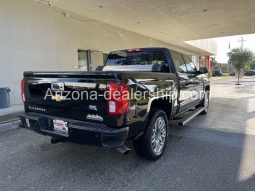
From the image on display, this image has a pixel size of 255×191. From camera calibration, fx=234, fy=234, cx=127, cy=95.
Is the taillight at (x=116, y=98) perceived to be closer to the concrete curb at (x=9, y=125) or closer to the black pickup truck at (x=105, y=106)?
the black pickup truck at (x=105, y=106)

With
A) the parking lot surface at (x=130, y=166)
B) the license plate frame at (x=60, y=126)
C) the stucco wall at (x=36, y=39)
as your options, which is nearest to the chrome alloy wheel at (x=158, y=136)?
the parking lot surface at (x=130, y=166)

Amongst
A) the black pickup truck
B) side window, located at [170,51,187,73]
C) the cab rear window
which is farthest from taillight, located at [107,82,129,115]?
side window, located at [170,51,187,73]

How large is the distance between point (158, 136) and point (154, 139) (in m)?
0.17

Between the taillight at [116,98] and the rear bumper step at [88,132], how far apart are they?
24cm

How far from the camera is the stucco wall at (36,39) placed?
8007 mm

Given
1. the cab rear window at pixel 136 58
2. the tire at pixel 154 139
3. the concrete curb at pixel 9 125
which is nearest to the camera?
the tire at pixel 154 139

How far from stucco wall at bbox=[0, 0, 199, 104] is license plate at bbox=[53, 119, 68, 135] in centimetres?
568

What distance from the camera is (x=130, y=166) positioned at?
367 cm

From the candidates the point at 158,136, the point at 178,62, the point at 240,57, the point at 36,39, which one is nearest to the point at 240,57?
the point at 240,57

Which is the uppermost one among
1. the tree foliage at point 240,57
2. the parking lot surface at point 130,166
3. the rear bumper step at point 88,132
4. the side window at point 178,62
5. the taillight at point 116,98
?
the tree foliage at point 240,57

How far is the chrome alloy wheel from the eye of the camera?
12.6ft

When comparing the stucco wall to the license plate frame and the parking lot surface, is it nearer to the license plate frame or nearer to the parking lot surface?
the parking lot surface

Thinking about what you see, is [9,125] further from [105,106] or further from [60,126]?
[105,106]

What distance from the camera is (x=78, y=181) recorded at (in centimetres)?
321
